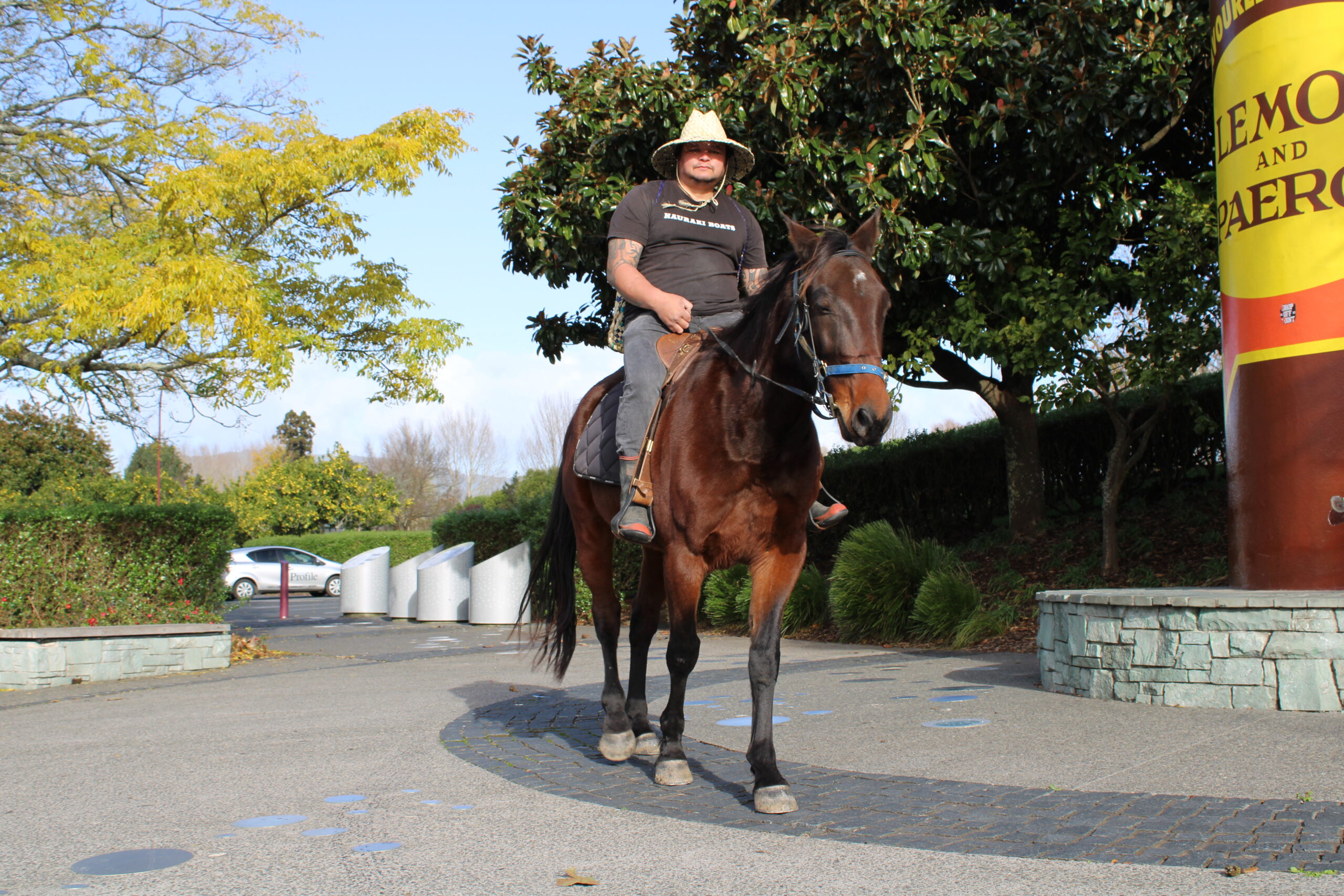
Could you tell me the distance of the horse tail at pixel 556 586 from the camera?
6457 mm

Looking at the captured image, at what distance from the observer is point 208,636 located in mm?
10336

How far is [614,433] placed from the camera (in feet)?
17.8

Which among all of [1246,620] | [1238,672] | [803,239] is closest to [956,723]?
[1238,672]

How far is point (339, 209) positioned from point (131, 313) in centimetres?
322

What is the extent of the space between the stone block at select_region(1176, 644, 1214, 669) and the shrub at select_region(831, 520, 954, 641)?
4.72 m

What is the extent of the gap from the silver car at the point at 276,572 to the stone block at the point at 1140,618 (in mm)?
27380

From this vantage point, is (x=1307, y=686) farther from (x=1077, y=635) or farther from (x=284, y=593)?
(x=284, y=593)

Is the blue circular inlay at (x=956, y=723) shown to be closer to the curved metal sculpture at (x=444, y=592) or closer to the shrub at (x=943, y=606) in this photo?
the shrub at (x=943, y=606)

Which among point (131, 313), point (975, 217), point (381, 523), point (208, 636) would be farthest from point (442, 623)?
point (381, 523)

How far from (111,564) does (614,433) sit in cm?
732

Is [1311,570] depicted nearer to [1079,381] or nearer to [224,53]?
[1079,381]

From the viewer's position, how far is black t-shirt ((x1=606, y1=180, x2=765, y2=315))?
17.7 ft

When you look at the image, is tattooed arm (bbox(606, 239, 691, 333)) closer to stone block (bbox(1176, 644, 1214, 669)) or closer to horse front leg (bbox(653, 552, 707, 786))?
horse front leg (bbox(653, 552, 707, 786))

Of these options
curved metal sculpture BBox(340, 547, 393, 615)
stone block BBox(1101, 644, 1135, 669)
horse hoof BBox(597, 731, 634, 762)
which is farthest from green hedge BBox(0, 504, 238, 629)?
curved metal sculpture BBox(340, 547, 393, 615)
